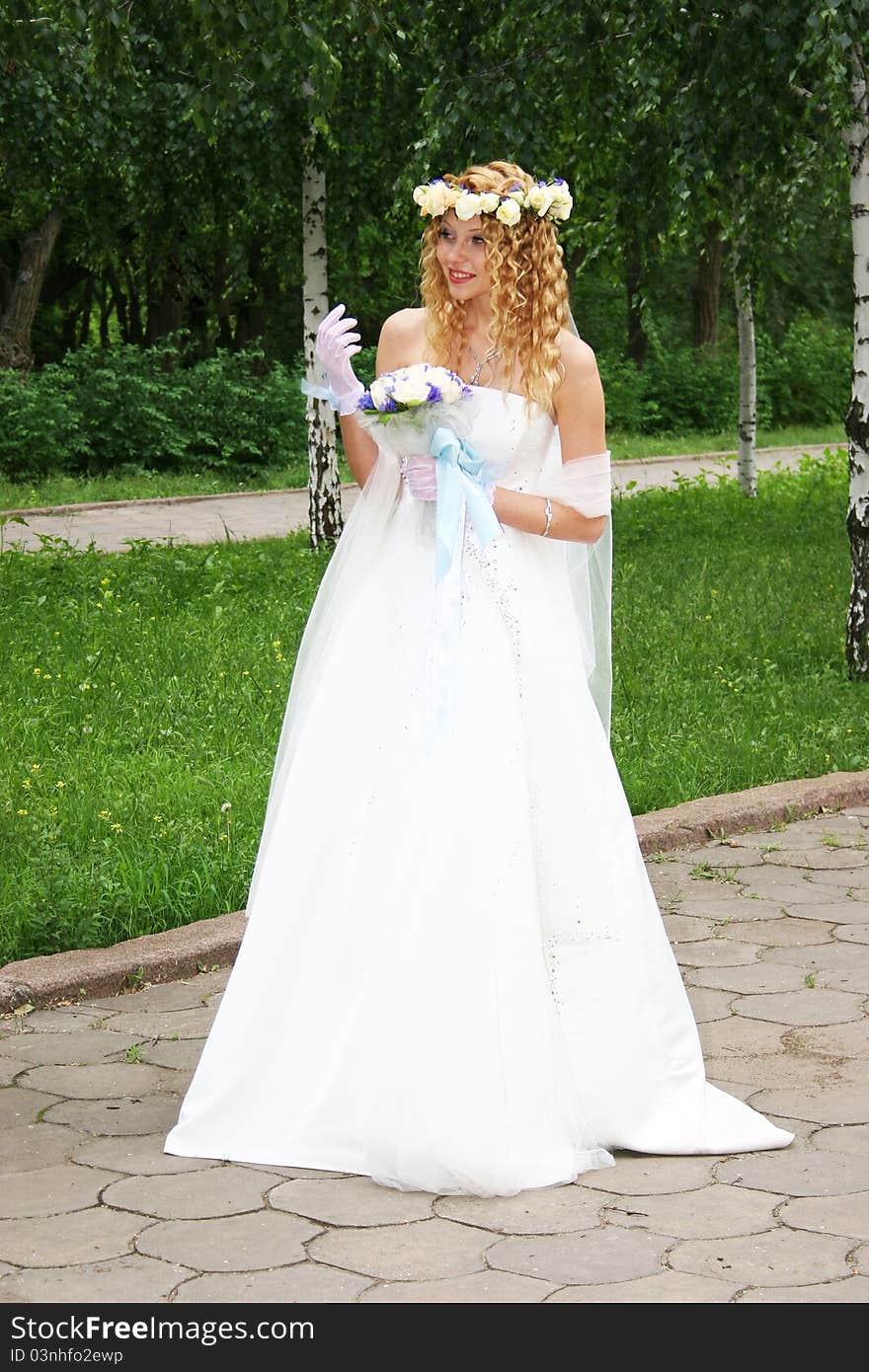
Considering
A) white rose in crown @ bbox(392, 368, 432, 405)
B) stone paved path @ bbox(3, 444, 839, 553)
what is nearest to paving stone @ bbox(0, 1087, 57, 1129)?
white rose in crown @ bbox(392, 368, 432, 405)

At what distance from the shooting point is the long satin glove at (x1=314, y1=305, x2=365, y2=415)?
4.07 m

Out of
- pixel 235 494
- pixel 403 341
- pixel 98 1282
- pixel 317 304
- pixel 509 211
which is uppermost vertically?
pixel 317 304

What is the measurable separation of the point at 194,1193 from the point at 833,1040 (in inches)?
73.2

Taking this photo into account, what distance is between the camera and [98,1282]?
3.25m

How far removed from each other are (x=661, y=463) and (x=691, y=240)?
33.0 feet

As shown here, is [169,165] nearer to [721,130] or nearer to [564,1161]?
[721,130]

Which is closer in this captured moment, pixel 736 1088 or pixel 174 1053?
pixel 736 1088

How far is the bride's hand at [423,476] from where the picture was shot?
4.10 m

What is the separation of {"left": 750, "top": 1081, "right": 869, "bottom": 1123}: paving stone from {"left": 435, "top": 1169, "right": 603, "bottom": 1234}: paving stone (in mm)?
708

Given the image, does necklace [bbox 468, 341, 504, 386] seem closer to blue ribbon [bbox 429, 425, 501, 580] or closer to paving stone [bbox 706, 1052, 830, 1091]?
blue ribbon [bbox 429, 425, 501, 580]

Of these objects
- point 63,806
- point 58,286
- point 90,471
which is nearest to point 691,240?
point 90,471

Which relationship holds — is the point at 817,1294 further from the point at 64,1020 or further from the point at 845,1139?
the point at 64,1020

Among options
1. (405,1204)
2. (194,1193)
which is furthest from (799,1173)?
(194,1193)

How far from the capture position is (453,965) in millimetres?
3826
